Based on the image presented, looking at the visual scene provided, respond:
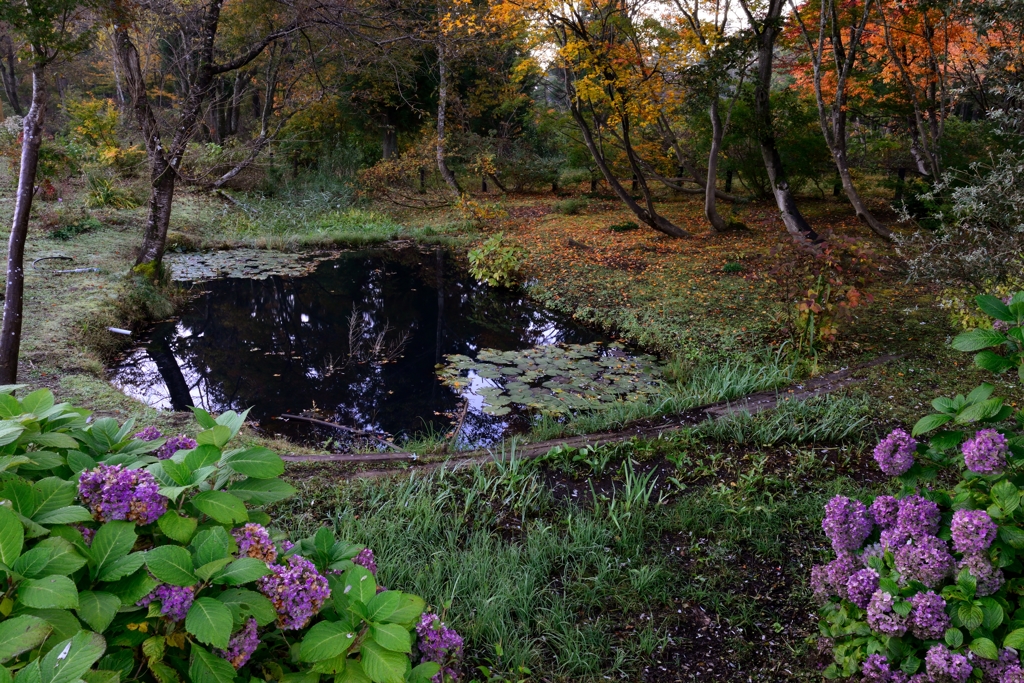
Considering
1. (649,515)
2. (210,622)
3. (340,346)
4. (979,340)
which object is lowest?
(340,346)

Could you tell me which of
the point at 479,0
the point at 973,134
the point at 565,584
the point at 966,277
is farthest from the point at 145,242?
the point at 973,134

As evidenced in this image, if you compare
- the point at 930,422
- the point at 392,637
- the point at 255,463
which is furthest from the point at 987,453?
the point at 255,463

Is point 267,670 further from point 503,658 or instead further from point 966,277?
point 966,277

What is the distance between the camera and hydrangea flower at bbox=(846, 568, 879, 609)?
194cm

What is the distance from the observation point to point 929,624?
1795 mm

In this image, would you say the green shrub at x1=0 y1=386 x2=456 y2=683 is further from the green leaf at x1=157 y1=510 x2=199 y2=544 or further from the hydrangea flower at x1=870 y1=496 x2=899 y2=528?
the hydrangea flower at x1=870 y1=496 x2=899 y2=528

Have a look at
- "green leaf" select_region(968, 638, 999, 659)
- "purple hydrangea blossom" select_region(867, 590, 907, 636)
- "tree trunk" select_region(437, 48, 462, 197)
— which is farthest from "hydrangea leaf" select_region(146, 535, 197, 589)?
"tree trunk" select_region(437, 48, 462, 197)

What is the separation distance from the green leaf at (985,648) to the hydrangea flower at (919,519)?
298 millimetres

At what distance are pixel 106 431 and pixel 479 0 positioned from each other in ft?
50.4

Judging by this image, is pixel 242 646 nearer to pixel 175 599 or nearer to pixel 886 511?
pixel 175 599

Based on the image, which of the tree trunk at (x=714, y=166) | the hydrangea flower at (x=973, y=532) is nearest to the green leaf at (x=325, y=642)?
the hydrangea flower at (x=973, y=532)

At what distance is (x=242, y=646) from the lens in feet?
3.50

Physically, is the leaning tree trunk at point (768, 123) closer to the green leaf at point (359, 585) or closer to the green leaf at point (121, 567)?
the green leaf at point (359, 585)

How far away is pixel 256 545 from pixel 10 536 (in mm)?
355
